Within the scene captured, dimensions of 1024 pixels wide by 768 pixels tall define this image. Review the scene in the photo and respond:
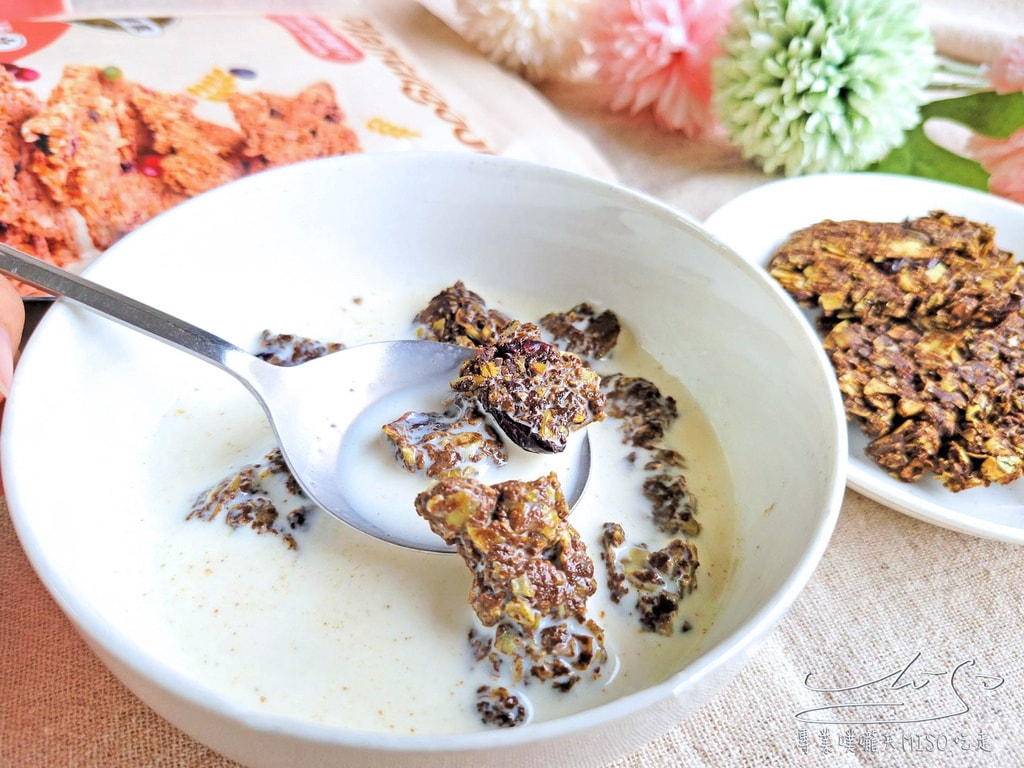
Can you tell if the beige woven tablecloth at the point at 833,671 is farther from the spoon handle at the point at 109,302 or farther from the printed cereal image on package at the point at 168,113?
the printed cereal image on package at the point at 168,113

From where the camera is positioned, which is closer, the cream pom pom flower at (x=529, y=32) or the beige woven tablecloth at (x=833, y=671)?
the beige woven tablecloth at (x=833, y=671)

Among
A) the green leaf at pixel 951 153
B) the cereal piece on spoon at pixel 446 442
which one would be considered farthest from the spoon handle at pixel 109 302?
the green leaf at pixel 951 153

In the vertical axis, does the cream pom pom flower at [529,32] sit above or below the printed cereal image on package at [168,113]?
above

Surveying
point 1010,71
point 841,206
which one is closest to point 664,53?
point 841,206

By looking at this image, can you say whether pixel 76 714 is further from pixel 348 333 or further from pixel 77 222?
pixel 77 222

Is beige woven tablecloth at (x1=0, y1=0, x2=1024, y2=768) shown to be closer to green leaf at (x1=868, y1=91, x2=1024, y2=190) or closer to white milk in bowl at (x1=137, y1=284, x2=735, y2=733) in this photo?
white milk in bowl at (x1=137, y1=284, x2=735, y2=733)

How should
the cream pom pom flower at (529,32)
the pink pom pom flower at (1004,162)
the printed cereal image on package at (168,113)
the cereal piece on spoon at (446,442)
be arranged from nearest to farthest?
the cereal piece on spoon at (446,442) → the printed cereal image on package at (168,113) → the pink pom pom flower at (1004,162) → the cream pom pom flower at (529,32)

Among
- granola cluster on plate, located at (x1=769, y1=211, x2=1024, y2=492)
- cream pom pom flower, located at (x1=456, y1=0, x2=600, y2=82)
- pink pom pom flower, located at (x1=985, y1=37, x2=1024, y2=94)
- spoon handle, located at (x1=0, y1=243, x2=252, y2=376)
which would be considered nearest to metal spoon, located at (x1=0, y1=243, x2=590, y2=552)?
spoon handle, located at (x1=0, y1=243, x2=252, y2=376)
